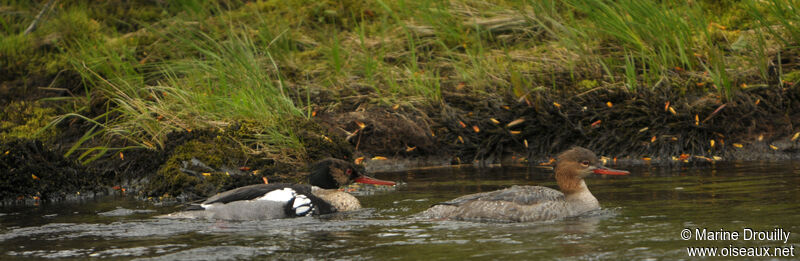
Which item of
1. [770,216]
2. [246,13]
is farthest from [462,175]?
[246,13]

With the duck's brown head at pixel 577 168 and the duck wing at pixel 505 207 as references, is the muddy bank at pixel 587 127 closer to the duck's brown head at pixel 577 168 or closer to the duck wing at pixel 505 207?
the duck's brown head at pixel 577 168

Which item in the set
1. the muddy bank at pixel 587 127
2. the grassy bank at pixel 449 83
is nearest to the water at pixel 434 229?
the muddy bank at pixel 587 127

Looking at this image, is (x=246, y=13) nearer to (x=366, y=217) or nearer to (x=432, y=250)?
(x=366, y=217)

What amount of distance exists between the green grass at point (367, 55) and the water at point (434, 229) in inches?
83.7

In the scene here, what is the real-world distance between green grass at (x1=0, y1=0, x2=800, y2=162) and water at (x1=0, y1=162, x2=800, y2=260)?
6.98 feet

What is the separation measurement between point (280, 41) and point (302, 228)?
7.58 m

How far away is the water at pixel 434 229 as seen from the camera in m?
6.26

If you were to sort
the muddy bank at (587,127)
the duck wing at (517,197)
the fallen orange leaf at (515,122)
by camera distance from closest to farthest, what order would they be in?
the duck wing at (517,197), the muddy bank at (587,127), the fallen orange leaf at (515,122)

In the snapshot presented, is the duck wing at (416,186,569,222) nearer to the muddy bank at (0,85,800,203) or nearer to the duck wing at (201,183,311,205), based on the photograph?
the duck wing at (201,183,311,205)

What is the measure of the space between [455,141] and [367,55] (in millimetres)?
1988

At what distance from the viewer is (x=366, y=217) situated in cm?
826

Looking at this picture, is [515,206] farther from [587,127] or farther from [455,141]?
[455,141]

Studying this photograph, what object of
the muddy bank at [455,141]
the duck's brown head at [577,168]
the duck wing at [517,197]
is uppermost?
the muddy bank at [455,141]

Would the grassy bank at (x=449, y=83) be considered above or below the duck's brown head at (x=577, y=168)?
above
